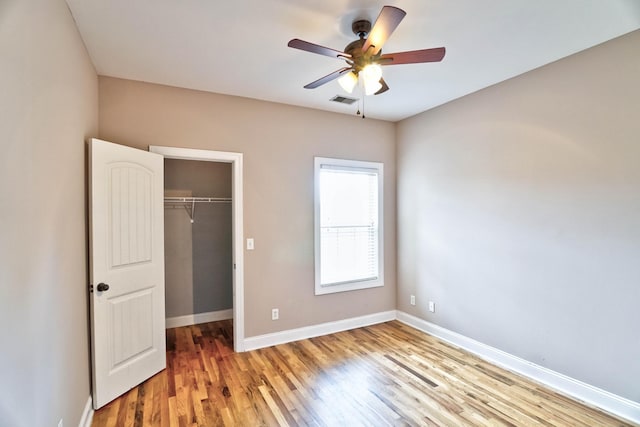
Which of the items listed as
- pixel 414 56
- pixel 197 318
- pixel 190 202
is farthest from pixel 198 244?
pixel 414 56

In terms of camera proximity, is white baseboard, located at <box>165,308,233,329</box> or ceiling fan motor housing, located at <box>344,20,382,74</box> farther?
white baseboard, located at <box>165,308,233,329</box>

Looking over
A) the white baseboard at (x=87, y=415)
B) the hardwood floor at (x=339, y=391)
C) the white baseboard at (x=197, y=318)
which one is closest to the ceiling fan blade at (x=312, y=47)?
the hardwood floor at (x=339, y=391)

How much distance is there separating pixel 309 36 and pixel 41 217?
204cm

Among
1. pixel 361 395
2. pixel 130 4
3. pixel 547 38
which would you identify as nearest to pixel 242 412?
pixel 361 395

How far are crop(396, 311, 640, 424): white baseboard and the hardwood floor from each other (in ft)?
0.32

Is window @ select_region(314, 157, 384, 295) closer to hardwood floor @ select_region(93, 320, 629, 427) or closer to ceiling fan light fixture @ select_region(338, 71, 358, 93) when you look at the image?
hardwood floor @ select_region(93, 320, 629, 427)

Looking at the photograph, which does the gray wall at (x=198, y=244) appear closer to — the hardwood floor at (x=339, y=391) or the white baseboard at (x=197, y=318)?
the white baseboard at (x=197, y=318)

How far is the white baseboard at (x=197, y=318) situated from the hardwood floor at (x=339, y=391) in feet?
2.62

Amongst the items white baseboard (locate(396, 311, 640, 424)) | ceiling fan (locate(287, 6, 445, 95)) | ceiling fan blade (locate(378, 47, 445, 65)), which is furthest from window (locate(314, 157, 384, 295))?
ceiling fan blade (locate(378, 47, 445, 65))

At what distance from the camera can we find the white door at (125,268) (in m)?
2.47

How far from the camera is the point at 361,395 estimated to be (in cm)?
265

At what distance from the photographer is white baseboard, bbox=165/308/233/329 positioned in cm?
434

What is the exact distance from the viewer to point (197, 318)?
14.7 ft

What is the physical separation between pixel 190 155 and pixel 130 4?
1.49m
